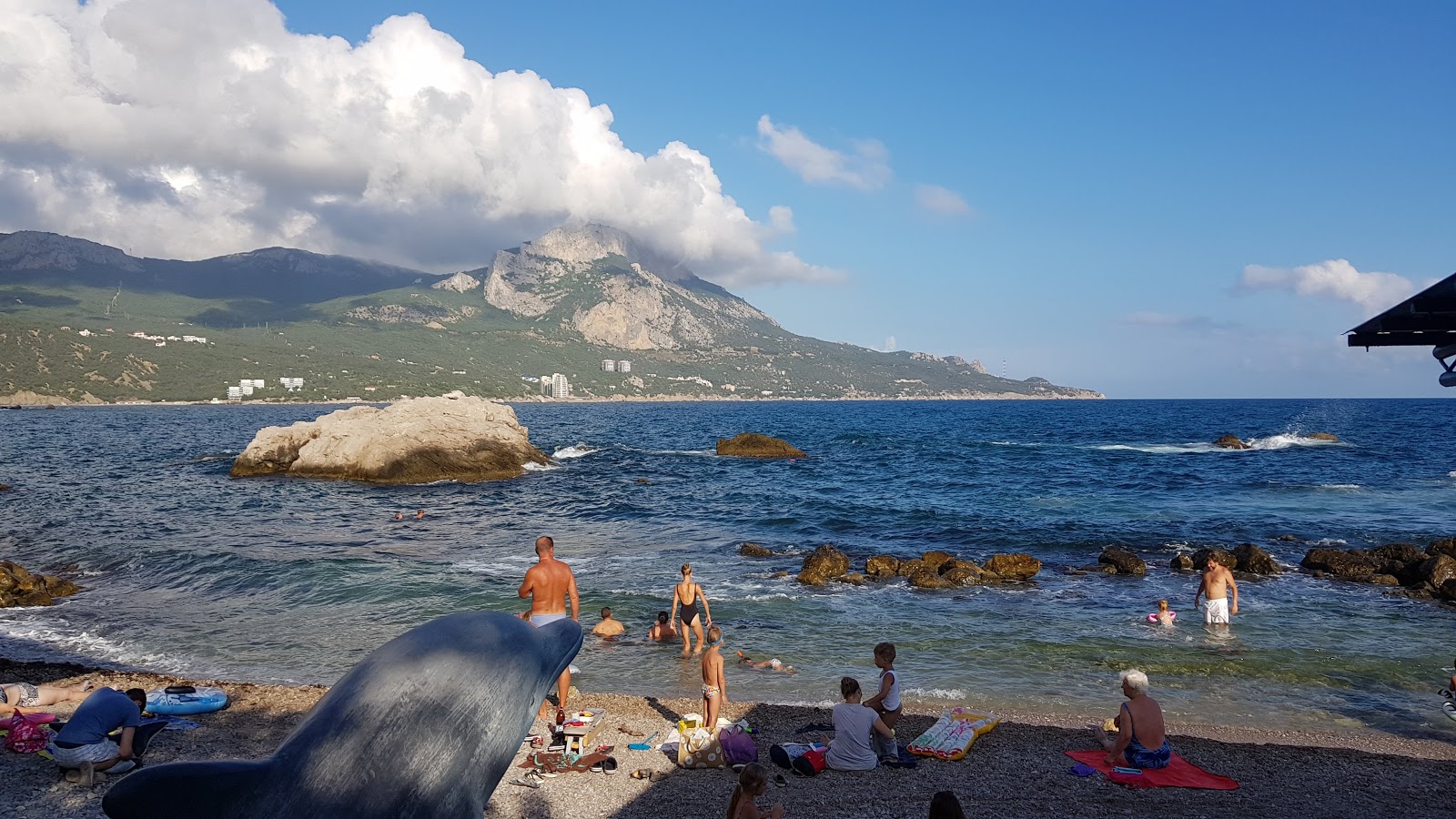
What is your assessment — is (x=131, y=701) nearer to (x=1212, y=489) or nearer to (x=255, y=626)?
(x=255, y=626)

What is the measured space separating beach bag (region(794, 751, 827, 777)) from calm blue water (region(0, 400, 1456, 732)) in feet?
9.52

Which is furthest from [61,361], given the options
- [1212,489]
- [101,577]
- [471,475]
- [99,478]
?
[1212,489]

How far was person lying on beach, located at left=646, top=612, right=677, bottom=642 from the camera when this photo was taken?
1591 cm

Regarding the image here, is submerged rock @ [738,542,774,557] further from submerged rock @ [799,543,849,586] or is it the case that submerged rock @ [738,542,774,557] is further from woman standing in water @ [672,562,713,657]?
woman standing in water @ [672,562,713,657]

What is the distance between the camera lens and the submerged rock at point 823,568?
20844 mm

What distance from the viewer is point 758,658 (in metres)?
14.7

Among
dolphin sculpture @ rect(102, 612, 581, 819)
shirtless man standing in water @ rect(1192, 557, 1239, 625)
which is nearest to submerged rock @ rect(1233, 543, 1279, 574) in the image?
shirtless man standing in water @ rect(1192, 557, 1239, 625)

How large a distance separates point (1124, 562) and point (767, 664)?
12723 millimetres

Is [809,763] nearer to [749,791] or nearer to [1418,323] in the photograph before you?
[749,791]

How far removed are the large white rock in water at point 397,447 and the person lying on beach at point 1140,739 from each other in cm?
3761

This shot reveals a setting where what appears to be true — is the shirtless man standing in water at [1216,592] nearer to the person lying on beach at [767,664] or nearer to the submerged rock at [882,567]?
the submerged rock at [882,567]

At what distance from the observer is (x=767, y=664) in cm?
1428

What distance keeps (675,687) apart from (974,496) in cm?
2780

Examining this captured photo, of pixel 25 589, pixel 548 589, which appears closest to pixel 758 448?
pixel 25 589
